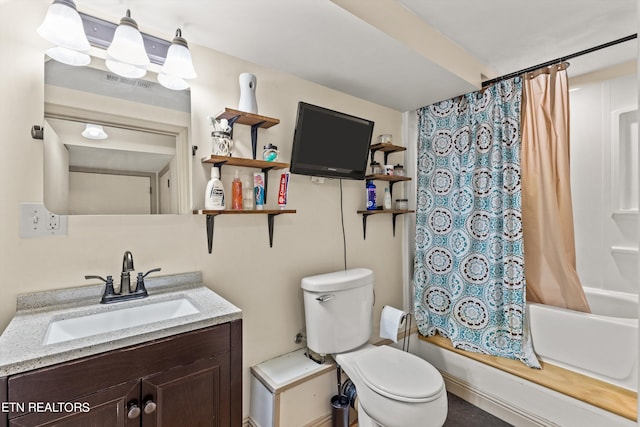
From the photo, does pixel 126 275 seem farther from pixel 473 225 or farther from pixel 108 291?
pixel 473 225

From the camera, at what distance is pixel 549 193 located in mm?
2002

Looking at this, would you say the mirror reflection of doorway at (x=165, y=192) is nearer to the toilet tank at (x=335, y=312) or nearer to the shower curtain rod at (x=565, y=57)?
the toilet tank at (x=335, y=312)

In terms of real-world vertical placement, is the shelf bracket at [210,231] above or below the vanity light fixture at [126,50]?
below

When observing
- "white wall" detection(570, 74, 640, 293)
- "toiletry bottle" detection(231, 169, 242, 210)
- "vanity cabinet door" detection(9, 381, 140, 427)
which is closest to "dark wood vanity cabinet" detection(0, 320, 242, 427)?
"vanity cabinet door" detection(9, 381, 140, 427)

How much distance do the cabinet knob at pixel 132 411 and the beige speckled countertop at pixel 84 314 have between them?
193 millimetres

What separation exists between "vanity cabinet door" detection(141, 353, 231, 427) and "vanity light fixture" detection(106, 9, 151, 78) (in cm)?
125

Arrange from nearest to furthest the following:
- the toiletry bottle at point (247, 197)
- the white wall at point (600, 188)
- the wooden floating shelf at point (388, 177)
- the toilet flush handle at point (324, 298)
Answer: the toiletry bottle at point (247, 197) → the toilet flush handle at point (324, 298) → the white wall at point (600, 188) → the wooden floating shelf at point (388, 177)

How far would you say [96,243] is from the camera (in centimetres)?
131

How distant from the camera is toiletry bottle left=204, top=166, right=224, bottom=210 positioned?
1.52 m

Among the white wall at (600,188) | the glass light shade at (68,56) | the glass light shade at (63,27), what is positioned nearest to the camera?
the glass light shade at (63,27)

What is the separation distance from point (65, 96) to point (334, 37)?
48.2 inches

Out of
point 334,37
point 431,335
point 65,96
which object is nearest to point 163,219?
point 65,96

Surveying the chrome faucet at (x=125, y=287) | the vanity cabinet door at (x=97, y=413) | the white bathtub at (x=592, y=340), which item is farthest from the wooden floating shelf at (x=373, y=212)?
the vanity cabinet door at (x=97, y=413)

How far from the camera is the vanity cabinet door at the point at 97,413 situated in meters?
0.83
